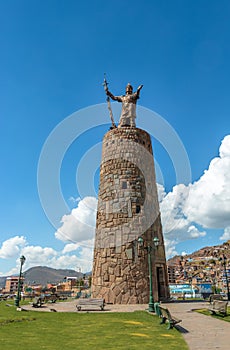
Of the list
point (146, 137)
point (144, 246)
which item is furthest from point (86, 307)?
point (146, 137)

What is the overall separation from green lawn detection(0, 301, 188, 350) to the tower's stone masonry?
6910 mm

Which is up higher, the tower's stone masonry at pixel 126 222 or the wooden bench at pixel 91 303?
the tower's stone masonry at pixel 126 222

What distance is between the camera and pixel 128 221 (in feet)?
65.2

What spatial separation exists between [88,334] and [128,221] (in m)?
11.6

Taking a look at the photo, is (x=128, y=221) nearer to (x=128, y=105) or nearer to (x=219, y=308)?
(x=219, y=308)

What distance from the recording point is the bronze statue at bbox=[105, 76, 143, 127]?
23641mm

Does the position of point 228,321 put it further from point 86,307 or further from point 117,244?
point 117,244

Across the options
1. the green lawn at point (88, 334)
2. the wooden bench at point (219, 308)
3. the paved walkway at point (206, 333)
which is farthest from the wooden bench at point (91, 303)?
the wooden bench at point (219, 308)

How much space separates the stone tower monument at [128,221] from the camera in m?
18.6

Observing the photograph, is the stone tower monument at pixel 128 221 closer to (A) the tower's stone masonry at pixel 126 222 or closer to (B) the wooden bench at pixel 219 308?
(A) the tower's stone masonry at pixel 126 222

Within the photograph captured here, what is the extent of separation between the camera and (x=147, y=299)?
18.2 meters

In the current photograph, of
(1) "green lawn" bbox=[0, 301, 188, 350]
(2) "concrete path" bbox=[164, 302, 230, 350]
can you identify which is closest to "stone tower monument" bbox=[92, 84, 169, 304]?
(2) "concrete path" bbox=[164, 302, 230, 350]

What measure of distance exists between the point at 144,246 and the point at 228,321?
916cm

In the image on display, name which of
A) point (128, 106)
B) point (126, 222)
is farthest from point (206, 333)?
point (128, 106)
